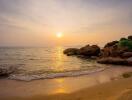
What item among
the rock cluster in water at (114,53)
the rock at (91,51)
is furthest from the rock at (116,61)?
the rock at (91,51)

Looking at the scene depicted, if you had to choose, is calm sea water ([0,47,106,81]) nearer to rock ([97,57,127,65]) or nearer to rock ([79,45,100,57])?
rock ([97,57,127,65])

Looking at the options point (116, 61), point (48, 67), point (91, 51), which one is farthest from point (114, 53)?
point (48, 67)

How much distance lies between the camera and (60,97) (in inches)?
327

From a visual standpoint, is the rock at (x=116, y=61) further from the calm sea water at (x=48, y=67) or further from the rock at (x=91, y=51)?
the rock at (x=91, y=51)

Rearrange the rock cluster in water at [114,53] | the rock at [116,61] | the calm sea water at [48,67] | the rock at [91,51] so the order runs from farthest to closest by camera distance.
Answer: the rock at [91,51], the rock cluster in water at [114,53], the rock at [116,61], the calm sea water at [48,67]

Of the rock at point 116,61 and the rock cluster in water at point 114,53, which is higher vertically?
the rock cluster in water at point 114,53

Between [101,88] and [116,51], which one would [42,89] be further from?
[116,51]

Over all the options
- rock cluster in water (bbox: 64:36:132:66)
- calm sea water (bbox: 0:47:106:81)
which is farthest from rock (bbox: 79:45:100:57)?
calm sea water (bbox: 0:47:106:81)

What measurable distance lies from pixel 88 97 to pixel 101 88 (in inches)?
74.1

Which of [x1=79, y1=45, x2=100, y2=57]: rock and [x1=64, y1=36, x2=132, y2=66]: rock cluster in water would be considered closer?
[x1=64, y1=36, x2=132, y2=66]: rock cluster in water

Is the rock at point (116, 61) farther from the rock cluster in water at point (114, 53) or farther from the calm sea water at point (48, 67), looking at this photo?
the calm sea water at point (48, 67)

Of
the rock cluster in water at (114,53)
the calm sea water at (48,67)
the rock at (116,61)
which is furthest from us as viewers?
the rock cluster in water at (114,53)

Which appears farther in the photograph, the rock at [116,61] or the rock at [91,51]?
the rock at [91,51]

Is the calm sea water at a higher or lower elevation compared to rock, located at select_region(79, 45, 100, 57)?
lower
